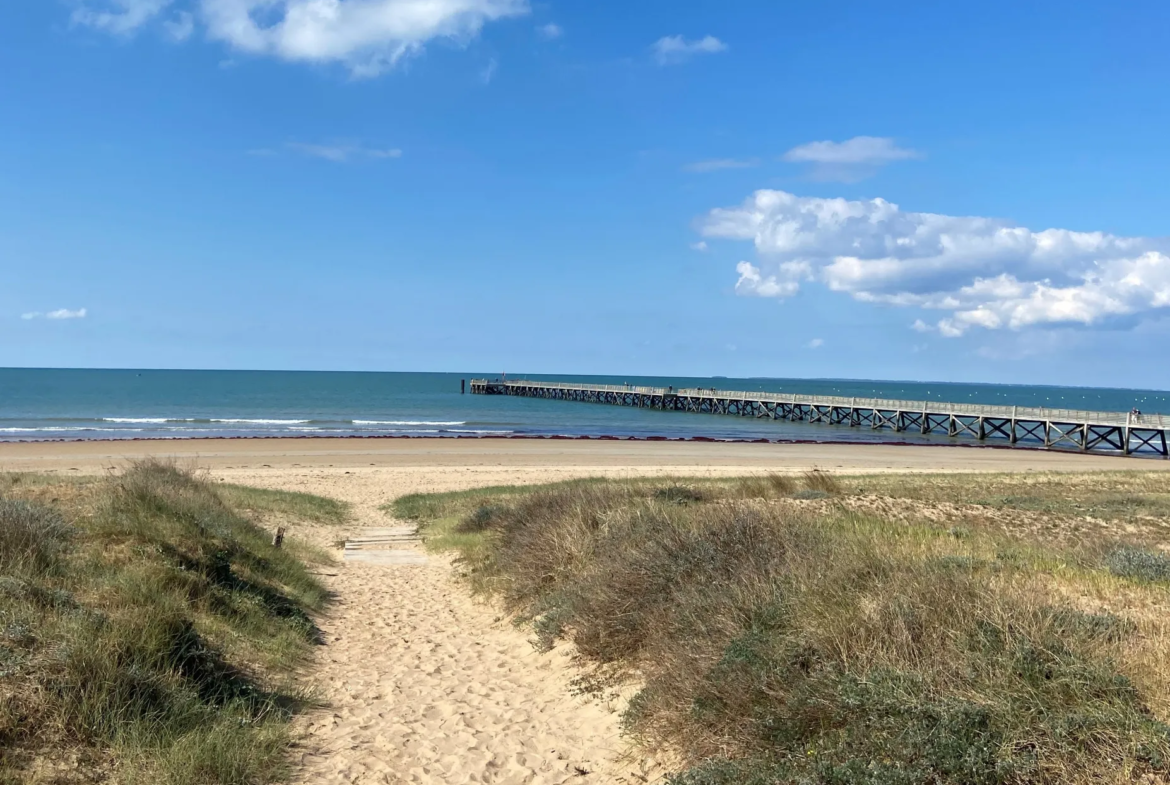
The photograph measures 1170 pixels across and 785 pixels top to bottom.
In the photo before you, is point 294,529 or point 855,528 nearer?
point 855,528

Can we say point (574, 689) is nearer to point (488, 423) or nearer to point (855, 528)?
point (855, 528)

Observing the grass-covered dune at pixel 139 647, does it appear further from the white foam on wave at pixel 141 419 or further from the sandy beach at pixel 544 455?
the white foam on wave at pixel 141 419

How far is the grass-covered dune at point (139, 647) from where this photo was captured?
474cm

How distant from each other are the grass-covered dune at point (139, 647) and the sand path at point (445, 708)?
416 mm

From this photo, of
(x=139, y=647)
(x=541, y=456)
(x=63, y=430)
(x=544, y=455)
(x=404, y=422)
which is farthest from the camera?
(x=404, y=422)

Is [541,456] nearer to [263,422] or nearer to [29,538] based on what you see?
[263,422]

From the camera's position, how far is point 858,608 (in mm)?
5258

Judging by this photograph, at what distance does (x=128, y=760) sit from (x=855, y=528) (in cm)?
701

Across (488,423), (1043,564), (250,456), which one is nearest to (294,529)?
(1043,564)

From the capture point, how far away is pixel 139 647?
5.65m

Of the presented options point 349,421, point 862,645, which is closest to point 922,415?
point 349,421

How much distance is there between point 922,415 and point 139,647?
6127cm

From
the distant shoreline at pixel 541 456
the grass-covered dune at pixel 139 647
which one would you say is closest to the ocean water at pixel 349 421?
the distant shoreline at pixel 541 456

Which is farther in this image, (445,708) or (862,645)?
(445,708)
